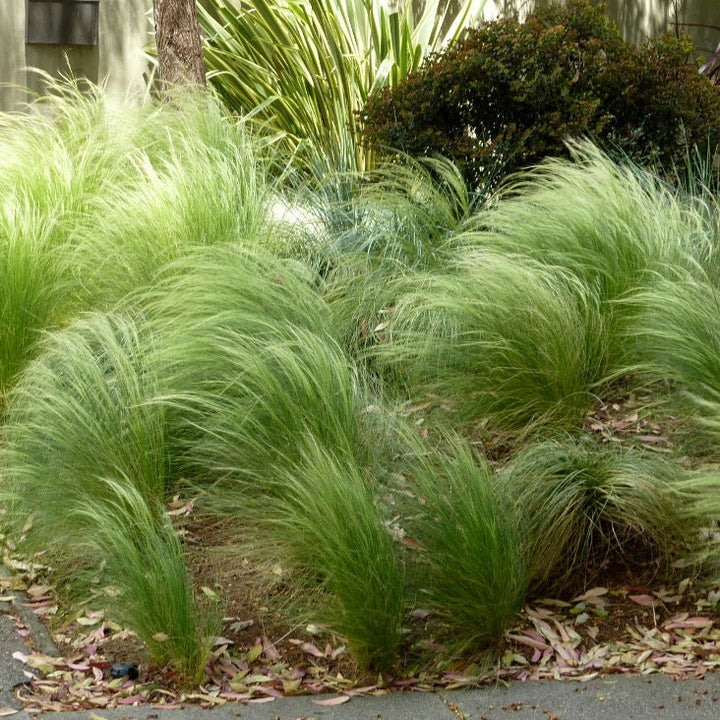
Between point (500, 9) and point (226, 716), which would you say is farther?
point (500, 9)

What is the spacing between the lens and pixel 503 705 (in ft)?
11.4

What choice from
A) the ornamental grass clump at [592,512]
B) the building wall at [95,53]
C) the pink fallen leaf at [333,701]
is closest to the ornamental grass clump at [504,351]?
the ornamental grass clump at [592,512]

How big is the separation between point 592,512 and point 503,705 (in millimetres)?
961

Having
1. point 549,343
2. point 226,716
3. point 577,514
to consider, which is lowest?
point 226,716

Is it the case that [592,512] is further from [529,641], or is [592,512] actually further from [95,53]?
[95,53]

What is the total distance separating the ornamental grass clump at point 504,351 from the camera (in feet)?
15.9

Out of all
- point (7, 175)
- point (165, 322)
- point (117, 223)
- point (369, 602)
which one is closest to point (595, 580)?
point (369, 602)

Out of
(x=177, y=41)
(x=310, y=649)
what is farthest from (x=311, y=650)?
(x=177, y=41)

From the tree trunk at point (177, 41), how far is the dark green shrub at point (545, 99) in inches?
52.5

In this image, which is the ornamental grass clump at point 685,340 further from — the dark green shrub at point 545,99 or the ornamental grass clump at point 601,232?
the dark green shrub at point 545,99

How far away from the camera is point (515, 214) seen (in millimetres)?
5734

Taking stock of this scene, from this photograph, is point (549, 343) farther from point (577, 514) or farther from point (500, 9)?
point (500, 9)

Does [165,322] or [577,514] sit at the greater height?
[165,322]

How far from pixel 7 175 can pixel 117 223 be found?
96 centimetres
